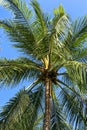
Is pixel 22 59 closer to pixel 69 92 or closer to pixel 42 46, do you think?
pixel 42 46

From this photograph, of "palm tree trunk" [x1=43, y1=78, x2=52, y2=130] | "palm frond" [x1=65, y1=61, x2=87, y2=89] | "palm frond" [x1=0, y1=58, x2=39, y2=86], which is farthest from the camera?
"palm frond" [x1=0, y1=58, x2=39, y2=86]

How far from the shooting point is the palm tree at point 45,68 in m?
14.9

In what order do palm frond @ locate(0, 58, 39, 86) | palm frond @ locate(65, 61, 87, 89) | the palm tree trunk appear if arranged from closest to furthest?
palm frond @ locate(65, 61, 87, 89)
the palm tree trunk
palm frond @ locate(0, 58, 39, 86)

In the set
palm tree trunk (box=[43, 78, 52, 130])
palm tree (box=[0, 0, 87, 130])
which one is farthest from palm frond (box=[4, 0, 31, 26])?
palm tree trunk (box=[43, 78, 52, 130])

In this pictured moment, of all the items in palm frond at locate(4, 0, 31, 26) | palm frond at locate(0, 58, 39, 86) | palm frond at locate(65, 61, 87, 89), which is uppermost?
palm frond at locate(4, 0, 31, 26)

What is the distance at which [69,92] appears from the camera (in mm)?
16641

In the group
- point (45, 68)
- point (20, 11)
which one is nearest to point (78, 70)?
point (45, 68)

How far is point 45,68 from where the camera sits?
15.8 metres

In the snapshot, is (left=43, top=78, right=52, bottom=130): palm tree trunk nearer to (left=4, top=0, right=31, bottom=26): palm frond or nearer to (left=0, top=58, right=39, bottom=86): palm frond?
(left=0, top=58, right=39, bottom=86): palm frond

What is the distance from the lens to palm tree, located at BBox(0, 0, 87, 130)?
1491cm

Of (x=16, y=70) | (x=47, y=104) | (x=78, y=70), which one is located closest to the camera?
(x=78, y=70)

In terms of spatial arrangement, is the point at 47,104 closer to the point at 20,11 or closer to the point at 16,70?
the point at 16,70

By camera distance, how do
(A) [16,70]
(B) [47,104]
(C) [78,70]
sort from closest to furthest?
1. (C) [78,70]
2. (B) [47,104]
3. (A) [16,70]

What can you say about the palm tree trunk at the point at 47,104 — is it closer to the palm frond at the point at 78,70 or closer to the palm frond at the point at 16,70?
the palm frond at the point at 16,70
